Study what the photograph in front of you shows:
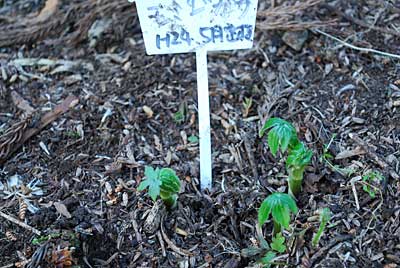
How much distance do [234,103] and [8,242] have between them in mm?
897

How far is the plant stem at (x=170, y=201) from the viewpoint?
1756mm

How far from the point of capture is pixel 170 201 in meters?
1.78

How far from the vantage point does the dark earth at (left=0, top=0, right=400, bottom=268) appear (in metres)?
1.72

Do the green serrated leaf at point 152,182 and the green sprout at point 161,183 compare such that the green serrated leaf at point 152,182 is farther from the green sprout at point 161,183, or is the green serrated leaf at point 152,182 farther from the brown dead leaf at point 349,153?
the brown dead leaf at point 349,153

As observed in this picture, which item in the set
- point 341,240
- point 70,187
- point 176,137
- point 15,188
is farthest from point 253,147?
point 15,188

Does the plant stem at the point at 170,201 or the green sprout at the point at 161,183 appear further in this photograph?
the plant stem at the point at 170,201

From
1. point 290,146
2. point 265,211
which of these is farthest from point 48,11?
point 265,211

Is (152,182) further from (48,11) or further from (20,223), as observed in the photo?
(48,11)

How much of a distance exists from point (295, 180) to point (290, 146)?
12 centimetres

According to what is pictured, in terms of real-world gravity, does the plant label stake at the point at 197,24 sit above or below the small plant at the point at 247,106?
above

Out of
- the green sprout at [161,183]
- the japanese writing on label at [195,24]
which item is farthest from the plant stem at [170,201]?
the japanese writing on label at [195,24]

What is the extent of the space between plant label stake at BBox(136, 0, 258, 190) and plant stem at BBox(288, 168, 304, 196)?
381 mm

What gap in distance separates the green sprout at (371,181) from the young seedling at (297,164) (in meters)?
0.19

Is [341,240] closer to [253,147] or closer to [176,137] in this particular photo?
[253,147]
